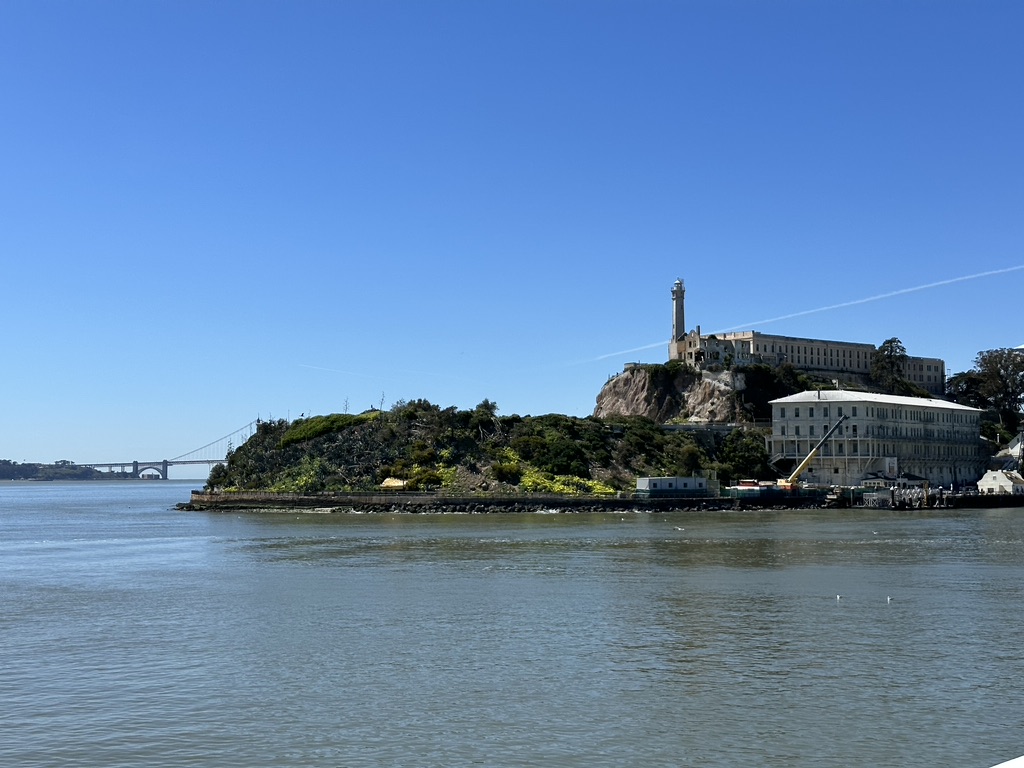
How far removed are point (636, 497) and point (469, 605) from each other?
64435 mm

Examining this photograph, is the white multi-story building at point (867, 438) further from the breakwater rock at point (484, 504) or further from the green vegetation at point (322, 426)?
the green vegetation at point (322, 426)

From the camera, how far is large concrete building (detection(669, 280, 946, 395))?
15850 centimetres

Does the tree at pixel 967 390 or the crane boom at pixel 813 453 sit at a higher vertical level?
the tree at pixel 967 390

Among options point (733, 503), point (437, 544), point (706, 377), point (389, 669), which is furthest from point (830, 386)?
point (389, 669)

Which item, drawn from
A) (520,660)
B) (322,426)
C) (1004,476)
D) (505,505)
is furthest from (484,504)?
(520,660)

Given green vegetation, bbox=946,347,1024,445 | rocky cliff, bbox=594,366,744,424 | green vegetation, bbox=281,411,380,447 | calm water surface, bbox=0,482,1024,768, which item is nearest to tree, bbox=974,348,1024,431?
green vegetation, bbox=946,347,1024,445

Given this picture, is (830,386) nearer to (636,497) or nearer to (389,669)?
(636,497)

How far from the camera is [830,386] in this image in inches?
5832

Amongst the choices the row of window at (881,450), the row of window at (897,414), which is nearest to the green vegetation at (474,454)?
the row of window at (881,450)

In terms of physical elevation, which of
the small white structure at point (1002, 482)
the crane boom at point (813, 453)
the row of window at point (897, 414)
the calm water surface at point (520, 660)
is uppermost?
the row of window at point (897, 414)

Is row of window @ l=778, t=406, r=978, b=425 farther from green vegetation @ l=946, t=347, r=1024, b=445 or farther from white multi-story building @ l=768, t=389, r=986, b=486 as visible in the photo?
green vegetation @ l=946, t=347, r=1024, b=445

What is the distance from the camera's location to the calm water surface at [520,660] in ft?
61.3

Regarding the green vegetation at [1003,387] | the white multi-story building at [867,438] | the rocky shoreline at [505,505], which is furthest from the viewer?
the green vegetation at [1003,387]

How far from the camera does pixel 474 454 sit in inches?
4414
